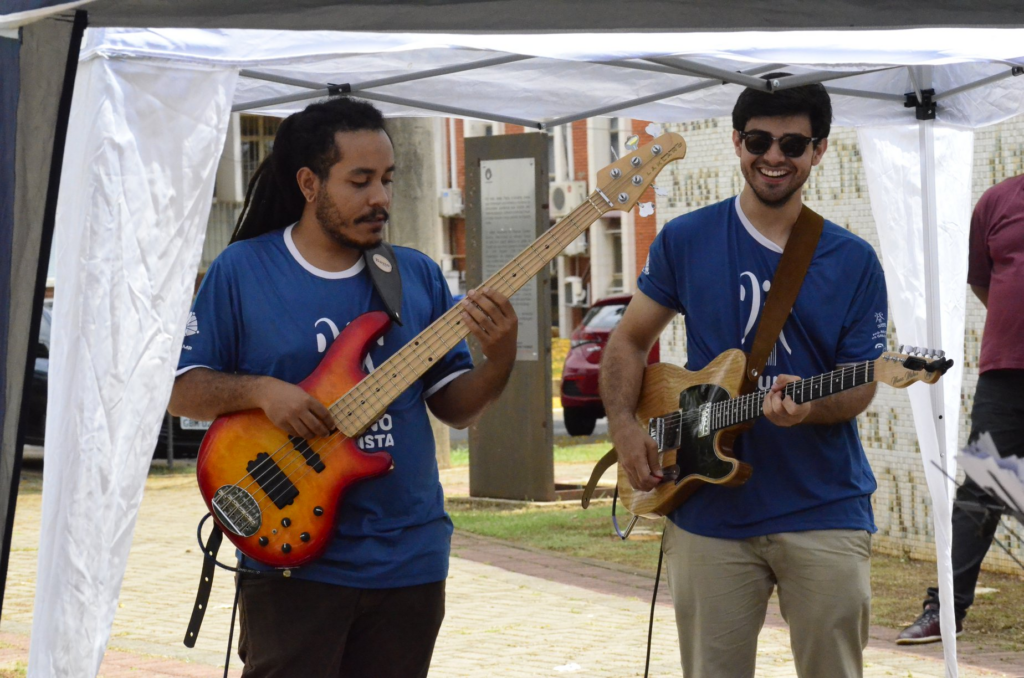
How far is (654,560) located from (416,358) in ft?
18.7

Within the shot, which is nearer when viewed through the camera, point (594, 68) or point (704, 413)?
point (704, 413)

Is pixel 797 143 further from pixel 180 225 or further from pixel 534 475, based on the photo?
pixel 534 475

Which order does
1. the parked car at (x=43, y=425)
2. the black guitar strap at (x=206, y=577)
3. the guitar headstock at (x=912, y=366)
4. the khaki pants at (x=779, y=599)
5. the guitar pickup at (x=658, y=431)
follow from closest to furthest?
the guitar headstock at (x=912, y=366)
the black guitar strap at (x=206, y=577)
the khaki pants at (x=779, y=599)
the guitar pickup at (x=658, y=431)
the parked car at (x=43, y=425)

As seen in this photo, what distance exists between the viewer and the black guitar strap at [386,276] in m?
3.33

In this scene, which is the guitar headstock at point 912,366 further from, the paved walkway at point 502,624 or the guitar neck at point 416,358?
the paved walkway at point 502,624

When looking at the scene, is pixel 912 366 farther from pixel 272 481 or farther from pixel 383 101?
pixel 383 101

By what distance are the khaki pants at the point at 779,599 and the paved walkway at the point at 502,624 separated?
92.4 inches

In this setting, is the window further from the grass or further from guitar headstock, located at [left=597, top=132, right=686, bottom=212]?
guitar headstock, located at [left=597, top=132, right=686, bottom=212]

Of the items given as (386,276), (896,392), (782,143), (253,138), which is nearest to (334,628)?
(386,276)

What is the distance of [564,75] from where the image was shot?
5270 millimetres

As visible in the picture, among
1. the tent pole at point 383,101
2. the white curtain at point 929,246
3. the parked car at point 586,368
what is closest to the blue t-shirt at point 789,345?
the white curtain at point 929,246

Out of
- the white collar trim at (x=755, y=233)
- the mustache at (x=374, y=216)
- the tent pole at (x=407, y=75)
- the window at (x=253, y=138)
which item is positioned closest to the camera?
the mustache at (x=374, y=216)

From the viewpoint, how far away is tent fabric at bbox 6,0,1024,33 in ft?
10.7

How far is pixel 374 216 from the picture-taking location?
3.32m
